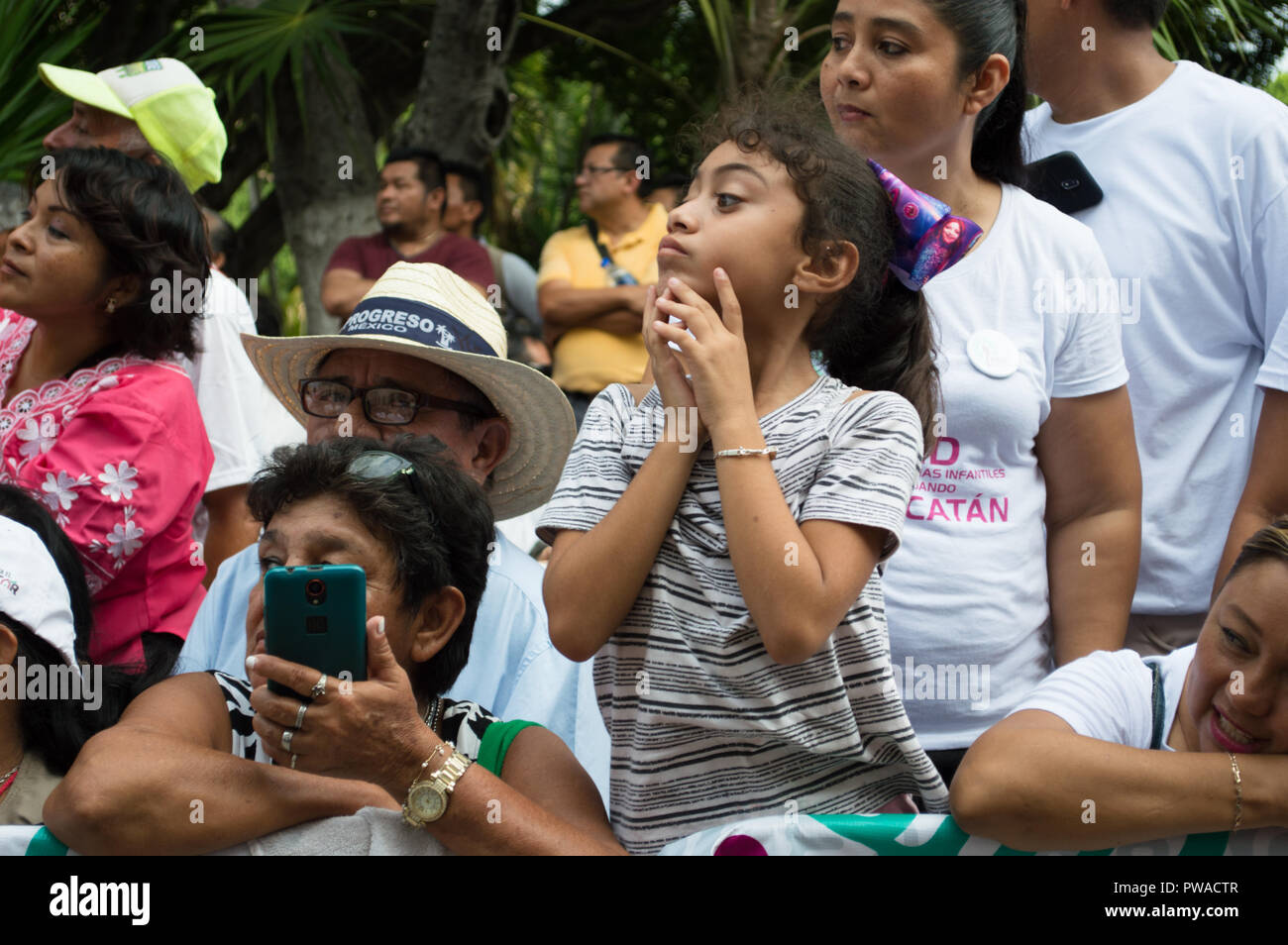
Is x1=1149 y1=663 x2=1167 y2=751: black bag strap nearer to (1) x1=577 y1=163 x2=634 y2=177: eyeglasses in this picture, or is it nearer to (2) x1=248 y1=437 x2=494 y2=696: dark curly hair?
(2) x1=248 y1=437 x2=494 y2=696: dark curly hair

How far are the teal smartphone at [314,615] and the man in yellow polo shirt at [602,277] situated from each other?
3592 millimetres

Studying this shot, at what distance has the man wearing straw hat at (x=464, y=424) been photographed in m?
2.52

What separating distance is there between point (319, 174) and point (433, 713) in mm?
5458

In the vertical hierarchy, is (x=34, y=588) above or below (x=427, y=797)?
above

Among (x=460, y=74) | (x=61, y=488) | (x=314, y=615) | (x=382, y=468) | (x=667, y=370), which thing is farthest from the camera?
(x=460, y=74)

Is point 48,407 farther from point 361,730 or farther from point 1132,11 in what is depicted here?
point 1132,11

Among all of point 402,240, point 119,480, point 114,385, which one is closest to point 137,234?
point 114,385

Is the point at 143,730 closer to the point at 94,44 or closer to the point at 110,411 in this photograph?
the point at 110,411

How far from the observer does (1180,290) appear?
2635 mm

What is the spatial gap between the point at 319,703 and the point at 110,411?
1273mm

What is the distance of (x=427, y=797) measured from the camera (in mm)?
1812

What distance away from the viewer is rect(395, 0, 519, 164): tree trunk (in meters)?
6.84
